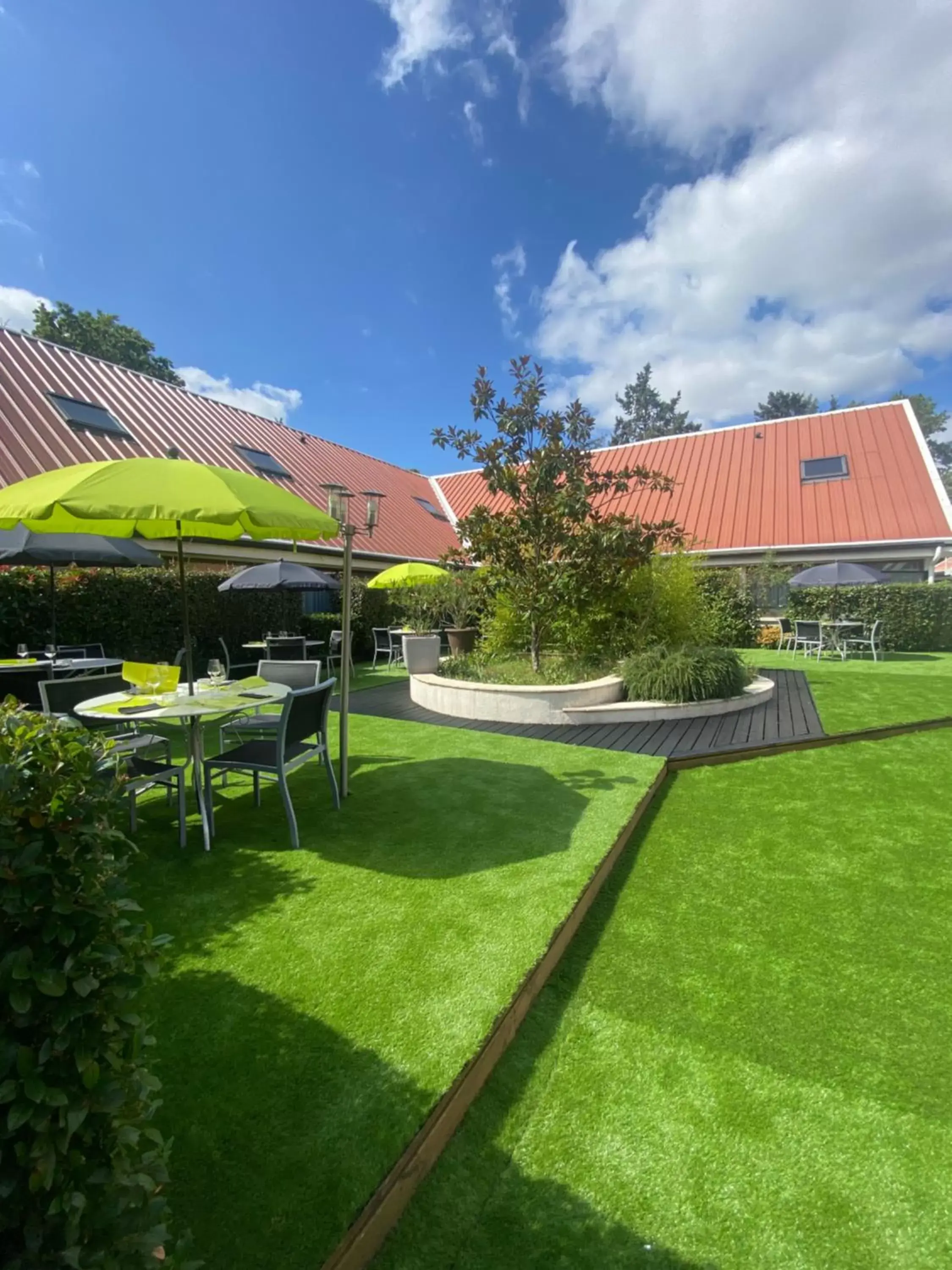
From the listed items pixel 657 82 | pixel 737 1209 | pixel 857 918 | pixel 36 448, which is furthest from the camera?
pixel 36 448

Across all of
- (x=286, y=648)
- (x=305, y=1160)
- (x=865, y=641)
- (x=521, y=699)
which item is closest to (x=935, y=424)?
(x=865, y=641)

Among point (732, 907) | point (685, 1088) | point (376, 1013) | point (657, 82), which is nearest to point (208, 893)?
point (376, 1013)

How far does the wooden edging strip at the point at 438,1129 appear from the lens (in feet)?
4.31

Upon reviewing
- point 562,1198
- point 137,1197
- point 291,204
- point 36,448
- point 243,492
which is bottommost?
point 562,1198

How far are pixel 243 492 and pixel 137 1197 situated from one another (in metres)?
3.10

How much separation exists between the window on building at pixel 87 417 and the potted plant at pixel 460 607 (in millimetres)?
7320

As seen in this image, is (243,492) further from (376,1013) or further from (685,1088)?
(685,1088)

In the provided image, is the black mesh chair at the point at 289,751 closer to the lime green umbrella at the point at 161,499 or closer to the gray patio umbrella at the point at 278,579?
the lime green umbrella at the point at 161,499

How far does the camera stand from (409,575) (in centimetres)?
987

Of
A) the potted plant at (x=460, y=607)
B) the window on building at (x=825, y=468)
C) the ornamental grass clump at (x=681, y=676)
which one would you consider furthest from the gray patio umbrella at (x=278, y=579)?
the window on building at (x=825, y=468)

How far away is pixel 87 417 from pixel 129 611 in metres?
5.07

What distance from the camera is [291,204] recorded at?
11.1 metres

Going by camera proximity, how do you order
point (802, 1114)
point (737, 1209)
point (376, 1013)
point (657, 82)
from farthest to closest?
point (657, 82), point (376, 1013), point (802, 1114), point (737, 1209)

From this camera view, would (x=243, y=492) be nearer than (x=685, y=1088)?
No
